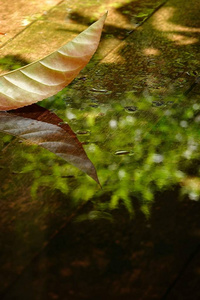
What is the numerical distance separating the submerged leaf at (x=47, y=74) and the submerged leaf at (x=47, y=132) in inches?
1.5

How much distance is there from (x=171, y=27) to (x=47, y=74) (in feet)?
2.14

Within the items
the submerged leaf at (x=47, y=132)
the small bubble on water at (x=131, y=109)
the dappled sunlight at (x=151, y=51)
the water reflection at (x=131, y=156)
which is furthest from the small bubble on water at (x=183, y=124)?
the dappled sunlight at (x=151, y=51)

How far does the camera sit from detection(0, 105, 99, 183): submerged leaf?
3.98 ft

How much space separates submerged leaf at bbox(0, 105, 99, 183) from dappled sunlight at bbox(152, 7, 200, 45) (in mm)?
598

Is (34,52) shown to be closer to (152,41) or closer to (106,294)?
(152,41)

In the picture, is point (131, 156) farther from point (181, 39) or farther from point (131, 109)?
point (181, 39)

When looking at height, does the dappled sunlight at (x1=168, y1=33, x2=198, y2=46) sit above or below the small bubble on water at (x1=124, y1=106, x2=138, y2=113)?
below

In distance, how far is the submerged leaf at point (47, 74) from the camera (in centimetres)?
135

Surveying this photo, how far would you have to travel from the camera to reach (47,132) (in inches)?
51.5

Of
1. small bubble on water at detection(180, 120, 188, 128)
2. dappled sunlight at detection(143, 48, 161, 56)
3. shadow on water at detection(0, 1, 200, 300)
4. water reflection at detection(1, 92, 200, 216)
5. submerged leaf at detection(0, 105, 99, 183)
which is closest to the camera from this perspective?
shadow on water at detection(0, 1, 200, 300)

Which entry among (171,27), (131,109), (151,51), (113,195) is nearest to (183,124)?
(131,109)

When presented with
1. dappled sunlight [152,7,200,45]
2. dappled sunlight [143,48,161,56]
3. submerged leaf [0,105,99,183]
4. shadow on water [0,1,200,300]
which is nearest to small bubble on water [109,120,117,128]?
shadow on water [0,1,200,300]

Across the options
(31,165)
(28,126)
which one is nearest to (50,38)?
(28,126)

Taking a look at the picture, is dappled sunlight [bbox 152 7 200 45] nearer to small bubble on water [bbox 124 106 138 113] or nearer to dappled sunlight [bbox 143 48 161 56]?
dappled sunlight [bbox 143 48 161 56]
